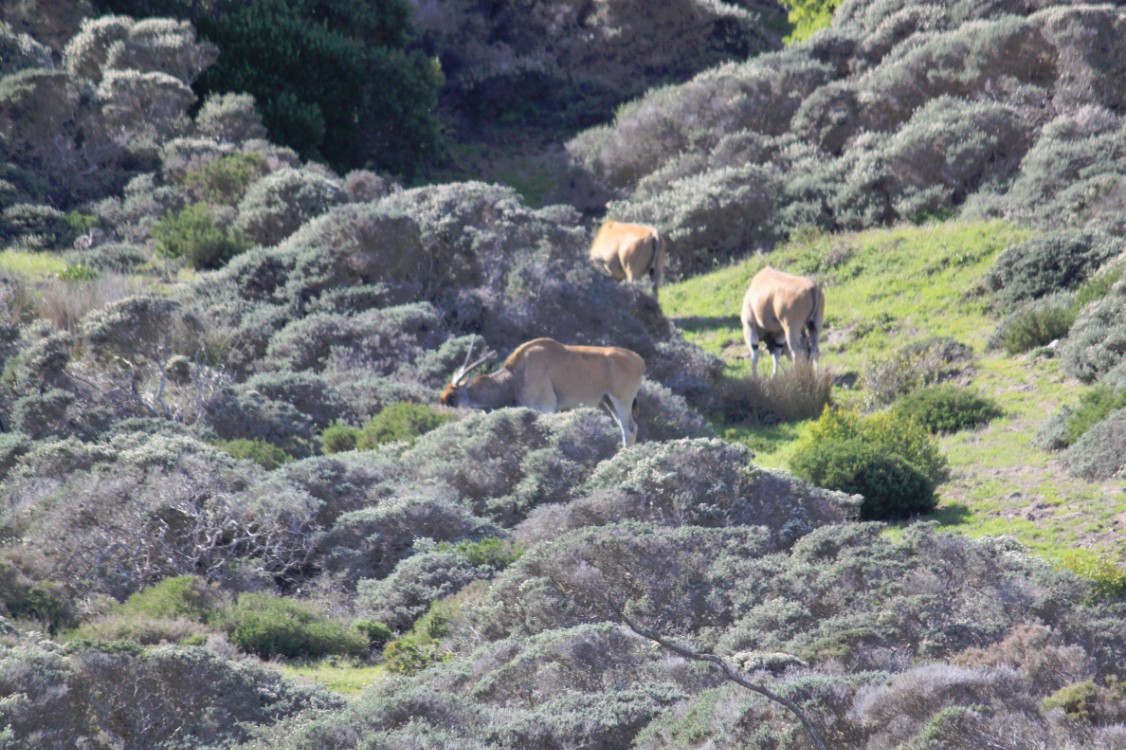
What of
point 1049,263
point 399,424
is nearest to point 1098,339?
point 1049,263

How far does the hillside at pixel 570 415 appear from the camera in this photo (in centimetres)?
640

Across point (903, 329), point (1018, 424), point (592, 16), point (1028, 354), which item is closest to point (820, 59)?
point (592, 16)

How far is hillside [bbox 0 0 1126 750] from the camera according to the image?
6398 mm

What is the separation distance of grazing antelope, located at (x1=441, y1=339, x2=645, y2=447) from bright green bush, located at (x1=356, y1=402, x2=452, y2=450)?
1.71 feet

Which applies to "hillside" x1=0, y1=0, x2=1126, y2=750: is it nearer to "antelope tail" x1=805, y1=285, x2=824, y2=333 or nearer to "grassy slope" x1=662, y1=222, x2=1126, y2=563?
"grassy slope" x1=662, y1=222, x2=1126, y2=563

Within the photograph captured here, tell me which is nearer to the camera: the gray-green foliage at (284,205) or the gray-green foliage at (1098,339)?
the gray-green foliage at (1098,339)

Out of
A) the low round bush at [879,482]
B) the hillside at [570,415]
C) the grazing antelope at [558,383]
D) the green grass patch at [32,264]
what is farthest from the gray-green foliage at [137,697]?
Result: the green grass patch at [32,264]

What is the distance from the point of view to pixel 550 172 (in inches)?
1394

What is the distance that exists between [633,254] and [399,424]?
10.1 metres

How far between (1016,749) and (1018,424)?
35.8 ft

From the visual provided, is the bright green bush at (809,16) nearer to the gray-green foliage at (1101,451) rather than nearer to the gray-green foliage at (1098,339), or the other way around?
the gray-green foliage at (1098,339)

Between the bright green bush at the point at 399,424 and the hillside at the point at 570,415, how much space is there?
51 millimetres

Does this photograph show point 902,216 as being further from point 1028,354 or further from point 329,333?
point 329,333

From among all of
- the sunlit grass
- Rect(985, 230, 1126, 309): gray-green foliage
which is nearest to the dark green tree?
Rect(985, 230, 1126, 309): gray-green foliage
